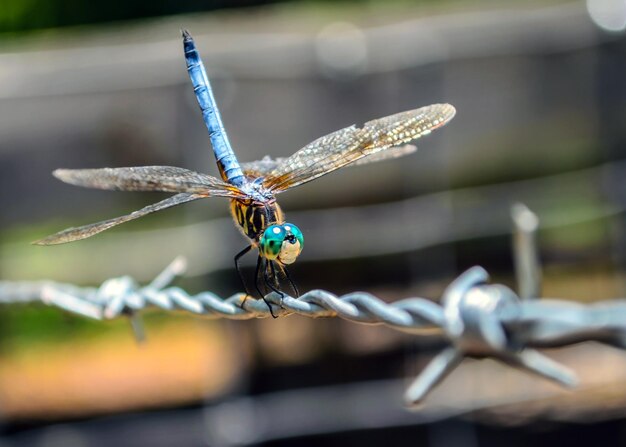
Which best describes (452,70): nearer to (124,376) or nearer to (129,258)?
(129,258)

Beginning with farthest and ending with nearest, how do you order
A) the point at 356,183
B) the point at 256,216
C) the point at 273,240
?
A: the point at 356,183
the point at 256,216
the point at 273,240

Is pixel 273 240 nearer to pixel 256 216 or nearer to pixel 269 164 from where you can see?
pixel 256 216

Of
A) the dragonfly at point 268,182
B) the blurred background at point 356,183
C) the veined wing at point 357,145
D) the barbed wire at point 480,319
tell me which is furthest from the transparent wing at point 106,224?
the blurred background at point 356,183

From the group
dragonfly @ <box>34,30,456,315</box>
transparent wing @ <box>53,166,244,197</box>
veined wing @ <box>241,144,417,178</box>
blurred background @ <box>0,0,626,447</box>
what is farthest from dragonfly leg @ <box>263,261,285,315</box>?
blurred background @ <box>0,0,626,447</box>

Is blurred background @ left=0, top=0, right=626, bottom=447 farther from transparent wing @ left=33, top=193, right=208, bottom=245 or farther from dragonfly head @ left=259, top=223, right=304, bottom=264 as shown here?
dragonfly head @ left=259, top=223, right=304, bottom=264

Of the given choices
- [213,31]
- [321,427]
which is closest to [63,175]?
[321,427]

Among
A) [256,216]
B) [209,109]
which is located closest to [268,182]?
[256,216]
